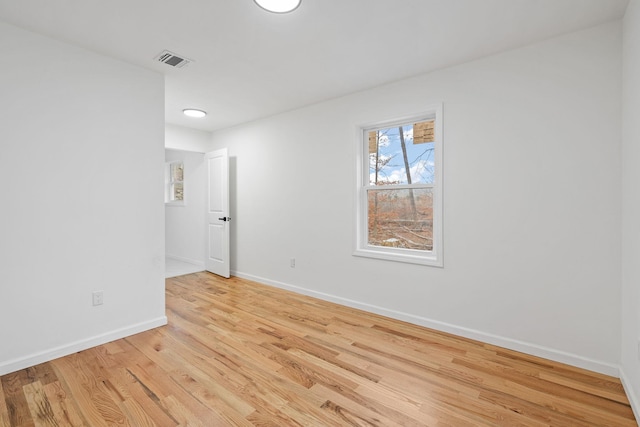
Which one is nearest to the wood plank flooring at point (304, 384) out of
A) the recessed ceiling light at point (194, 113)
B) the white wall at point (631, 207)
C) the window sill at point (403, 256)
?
the white wall at point (631, 207)

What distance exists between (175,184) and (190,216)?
1022 millimetres

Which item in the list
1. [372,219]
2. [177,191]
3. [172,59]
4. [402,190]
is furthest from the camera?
[177,191]

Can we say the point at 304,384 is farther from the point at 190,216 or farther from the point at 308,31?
the point at 190,216

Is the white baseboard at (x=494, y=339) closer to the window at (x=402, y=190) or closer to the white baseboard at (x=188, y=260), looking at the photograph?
the window at (x=402, y=190)

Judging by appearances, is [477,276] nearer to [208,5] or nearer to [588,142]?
[588,142]

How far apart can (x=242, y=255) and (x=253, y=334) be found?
2.22 meters

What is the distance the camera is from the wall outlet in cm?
258

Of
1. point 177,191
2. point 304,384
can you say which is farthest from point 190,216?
point 304,384

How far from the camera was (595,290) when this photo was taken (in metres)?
2.19

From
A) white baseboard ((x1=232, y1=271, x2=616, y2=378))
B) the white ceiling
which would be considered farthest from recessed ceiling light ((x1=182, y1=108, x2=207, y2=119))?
white baseboard ((x1=232, y1=271, x2=616, y2=378))

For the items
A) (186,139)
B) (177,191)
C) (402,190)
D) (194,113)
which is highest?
(194,113)

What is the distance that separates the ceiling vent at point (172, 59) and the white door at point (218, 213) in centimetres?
207

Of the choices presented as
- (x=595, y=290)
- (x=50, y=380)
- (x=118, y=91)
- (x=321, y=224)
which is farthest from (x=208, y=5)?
(x=595, y=290)

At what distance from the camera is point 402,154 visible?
328 cm
